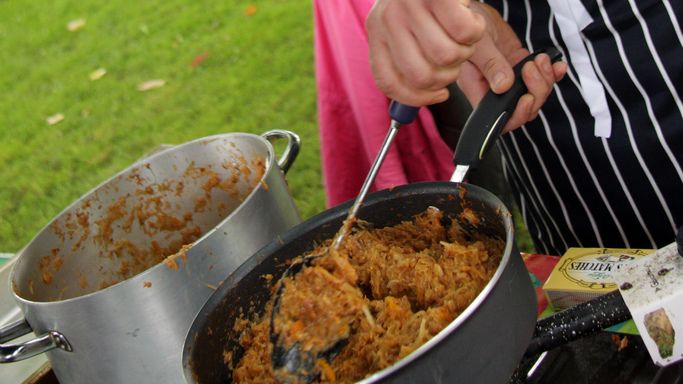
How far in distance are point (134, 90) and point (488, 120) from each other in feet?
11.7

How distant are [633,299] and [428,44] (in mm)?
433

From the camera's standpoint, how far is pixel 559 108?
139 centimetres

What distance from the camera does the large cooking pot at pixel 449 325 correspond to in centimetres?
72

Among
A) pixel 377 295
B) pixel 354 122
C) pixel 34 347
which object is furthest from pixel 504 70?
pixel 354 122

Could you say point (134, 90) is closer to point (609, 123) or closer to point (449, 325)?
point (609, 123)

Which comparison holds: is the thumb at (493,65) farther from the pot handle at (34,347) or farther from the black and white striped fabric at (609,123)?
the pot handle at (34,347)

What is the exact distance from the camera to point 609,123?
4.34ft

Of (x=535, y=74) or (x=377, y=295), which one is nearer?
(x=377, y=295)

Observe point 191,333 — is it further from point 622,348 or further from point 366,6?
point 366,6

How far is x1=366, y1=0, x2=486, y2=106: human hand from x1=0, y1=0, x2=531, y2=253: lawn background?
6.31 feet

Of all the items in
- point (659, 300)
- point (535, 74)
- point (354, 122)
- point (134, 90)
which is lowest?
point (134, 90)

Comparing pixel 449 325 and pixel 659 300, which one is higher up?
pixel 449 325

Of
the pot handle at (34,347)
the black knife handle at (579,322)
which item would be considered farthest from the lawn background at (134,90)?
the black knife handle at (579,322)

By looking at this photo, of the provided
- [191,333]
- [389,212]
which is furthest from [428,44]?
[191,333]
